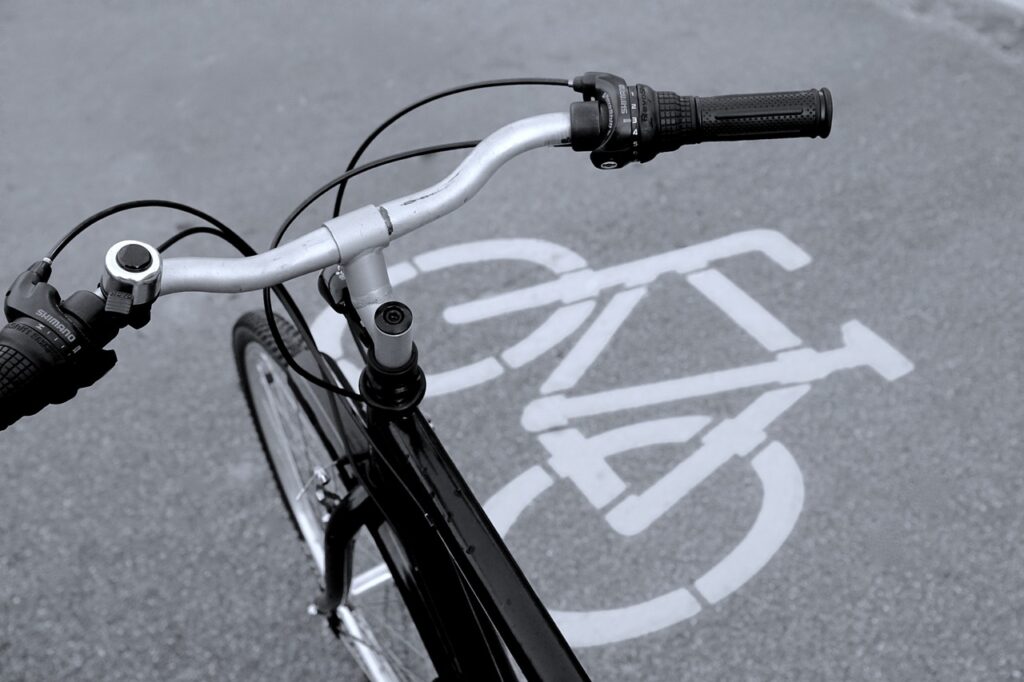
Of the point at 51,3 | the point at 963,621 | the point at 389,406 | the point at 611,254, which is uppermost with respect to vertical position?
the point at 389,406

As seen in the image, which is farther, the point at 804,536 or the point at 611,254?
the point at 611,254

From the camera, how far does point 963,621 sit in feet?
10.1

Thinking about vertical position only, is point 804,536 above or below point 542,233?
below

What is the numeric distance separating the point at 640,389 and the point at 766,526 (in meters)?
0.73

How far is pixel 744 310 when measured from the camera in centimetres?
410

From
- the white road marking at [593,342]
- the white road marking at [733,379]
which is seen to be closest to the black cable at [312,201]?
the white road marking at [733,379]

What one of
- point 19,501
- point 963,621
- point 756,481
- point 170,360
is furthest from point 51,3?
point 963,621

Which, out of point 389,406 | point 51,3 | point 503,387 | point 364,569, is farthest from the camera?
point 51,3

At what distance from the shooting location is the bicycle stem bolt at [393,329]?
1.68 m

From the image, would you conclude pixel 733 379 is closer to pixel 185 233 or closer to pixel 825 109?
pixel 825 109

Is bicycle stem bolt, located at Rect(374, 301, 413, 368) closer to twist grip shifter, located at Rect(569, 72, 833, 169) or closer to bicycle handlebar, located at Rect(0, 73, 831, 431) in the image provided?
bicycle handlebar, located at Rect(0, 73, 831, 431)

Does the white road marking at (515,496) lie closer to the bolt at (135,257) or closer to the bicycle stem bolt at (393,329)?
the bicycle stem bolt at (393,329)

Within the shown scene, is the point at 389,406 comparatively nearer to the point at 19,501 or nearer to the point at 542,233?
the point at 19,501

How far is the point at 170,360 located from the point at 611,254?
1874mm
